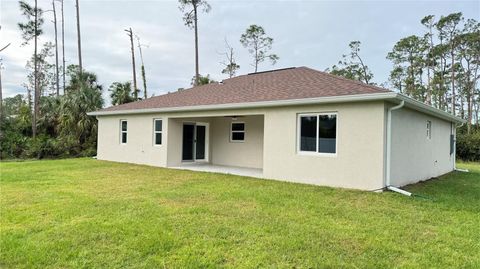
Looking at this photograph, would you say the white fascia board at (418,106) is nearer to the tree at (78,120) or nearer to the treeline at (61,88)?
the treeline at (61,88)

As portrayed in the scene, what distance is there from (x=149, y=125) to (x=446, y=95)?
30663 millimetres

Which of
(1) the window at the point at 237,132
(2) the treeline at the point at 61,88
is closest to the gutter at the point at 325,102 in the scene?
(1) the window at the point at 237,132

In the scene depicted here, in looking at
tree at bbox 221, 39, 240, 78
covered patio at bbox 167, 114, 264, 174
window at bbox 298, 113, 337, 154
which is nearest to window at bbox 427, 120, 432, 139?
window at bbox 298, 113, 337, 154

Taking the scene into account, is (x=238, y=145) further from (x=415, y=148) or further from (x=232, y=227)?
(x=232, y=227)

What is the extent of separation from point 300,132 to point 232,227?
5181mm

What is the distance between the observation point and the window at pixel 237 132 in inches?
552

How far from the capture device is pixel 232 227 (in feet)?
16.5

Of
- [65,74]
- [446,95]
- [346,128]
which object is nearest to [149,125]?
[346,128]

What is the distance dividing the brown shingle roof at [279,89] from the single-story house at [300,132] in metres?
0.05

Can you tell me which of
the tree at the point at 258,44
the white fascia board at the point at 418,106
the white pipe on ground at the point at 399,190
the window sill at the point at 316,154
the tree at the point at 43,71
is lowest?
the white pipe on ground at the point at 399,190

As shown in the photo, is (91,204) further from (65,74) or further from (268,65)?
(65,74)

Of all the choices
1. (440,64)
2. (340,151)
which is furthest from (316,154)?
(440,64)

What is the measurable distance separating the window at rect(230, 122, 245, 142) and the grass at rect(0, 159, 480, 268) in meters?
5.58

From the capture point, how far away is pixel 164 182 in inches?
367
